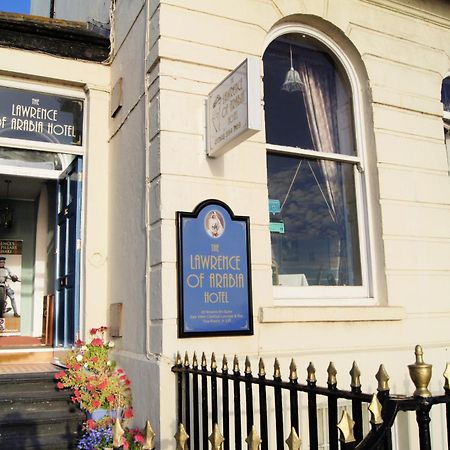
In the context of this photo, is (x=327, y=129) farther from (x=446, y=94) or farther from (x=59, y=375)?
(x=59, y=375)

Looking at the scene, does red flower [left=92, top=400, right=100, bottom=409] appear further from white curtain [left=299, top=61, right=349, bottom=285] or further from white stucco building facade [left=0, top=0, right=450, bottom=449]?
white curtain [left=299, top=61, right=349, bottom=285]

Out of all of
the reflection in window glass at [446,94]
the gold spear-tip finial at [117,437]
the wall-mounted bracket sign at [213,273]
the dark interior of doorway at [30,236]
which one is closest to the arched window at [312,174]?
the wall-mounted bracket sign at [213,273]

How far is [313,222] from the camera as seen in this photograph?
5.12m

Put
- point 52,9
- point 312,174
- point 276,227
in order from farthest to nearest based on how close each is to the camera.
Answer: point 52,9 → point 312,174 → point 276,227

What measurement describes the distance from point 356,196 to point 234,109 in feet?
6.49

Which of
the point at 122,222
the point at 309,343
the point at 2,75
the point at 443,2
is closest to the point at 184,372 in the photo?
the point at 309,343

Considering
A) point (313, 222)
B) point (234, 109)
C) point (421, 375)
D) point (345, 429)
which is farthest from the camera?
point (313, 222)

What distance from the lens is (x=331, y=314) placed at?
15.1 feet

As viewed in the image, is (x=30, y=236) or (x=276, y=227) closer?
(x=276, y=227)

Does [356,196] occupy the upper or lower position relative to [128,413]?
upper

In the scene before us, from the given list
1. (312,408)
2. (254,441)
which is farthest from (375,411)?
(312,408)

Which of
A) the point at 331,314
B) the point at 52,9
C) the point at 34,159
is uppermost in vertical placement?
the point at 52,9

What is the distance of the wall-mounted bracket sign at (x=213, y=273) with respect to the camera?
4078 mm

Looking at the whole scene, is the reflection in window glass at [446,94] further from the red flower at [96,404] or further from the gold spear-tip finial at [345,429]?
the gold spear-tip finial at [345,429]
